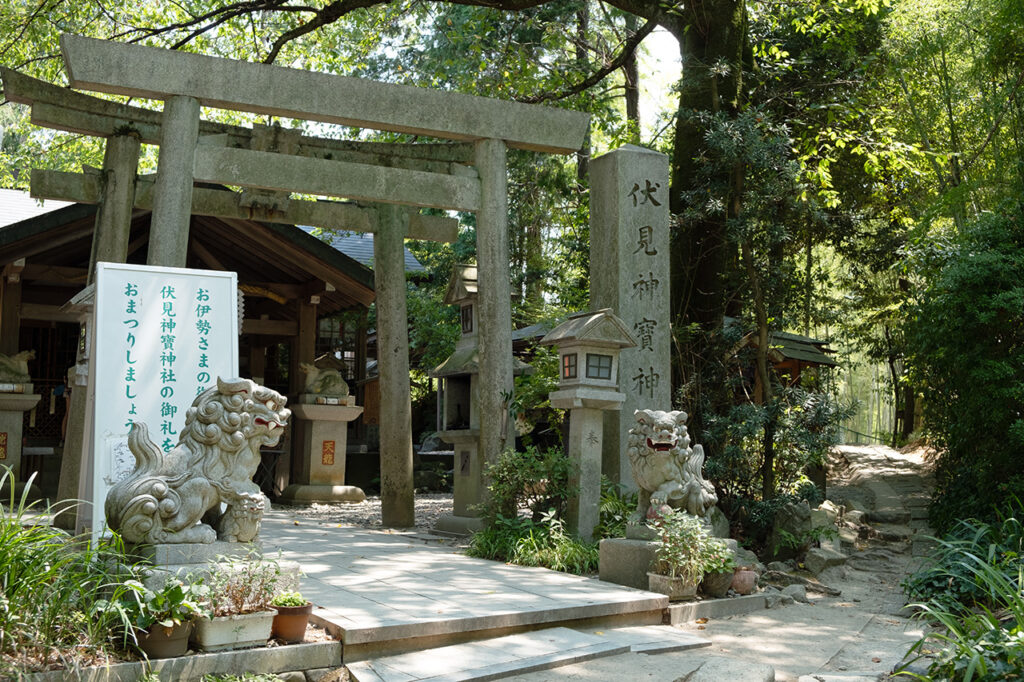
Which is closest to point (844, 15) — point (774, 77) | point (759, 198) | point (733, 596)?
point (774, 77)

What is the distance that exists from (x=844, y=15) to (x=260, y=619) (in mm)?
11301

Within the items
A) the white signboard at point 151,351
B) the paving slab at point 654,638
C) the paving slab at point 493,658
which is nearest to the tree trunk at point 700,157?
the paving slab at point 654,638

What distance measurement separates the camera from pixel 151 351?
569 cm

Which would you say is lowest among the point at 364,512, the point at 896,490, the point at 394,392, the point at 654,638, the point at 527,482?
the point at 654,638

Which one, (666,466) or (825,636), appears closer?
(825,636)

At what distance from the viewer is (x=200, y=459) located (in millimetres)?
4953

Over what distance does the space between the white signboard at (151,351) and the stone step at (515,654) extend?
1926mm

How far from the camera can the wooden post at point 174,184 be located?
8070 millimetres

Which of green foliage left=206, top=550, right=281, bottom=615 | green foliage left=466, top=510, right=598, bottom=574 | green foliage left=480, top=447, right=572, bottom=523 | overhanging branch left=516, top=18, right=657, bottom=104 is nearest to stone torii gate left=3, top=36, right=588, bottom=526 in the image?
green foliage left=480, top=447, right=572, bottom=523

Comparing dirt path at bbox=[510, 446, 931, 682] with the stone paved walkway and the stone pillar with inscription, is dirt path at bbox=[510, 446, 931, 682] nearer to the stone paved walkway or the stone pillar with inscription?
the stone paved walkway

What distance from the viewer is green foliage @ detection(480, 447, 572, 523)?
8.49m

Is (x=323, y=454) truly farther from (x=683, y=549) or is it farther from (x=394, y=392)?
(x=683, y=549)

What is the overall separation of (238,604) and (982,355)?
23.9 feet

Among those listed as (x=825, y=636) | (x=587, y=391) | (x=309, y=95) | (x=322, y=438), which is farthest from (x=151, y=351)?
(x=322, y=438)
